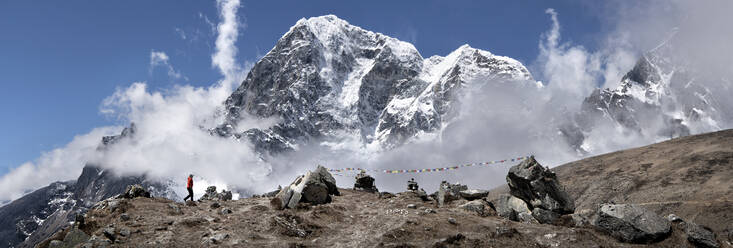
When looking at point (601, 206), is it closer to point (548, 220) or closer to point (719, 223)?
point (548, 220)

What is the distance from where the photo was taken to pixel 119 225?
22000 mm

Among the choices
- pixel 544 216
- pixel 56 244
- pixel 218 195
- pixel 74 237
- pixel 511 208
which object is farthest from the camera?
pixel 218 195

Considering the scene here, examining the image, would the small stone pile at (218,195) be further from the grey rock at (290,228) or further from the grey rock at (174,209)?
the grey rock at (290,228)

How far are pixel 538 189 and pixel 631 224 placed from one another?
7.08m

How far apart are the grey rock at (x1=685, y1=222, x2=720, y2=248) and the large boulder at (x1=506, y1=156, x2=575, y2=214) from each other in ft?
22.3

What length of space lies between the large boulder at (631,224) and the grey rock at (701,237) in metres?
0.88

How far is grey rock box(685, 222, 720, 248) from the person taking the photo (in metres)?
19.9

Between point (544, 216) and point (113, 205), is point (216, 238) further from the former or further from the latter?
point (544, 216)

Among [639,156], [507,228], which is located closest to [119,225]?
[507,228]

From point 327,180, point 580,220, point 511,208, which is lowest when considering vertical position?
point 580,220

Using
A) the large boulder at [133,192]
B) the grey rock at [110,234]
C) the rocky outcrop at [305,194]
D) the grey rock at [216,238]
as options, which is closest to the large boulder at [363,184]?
the rocky outcrop at [305,194]

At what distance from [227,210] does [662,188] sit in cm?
5762

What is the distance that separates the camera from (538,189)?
27.5m

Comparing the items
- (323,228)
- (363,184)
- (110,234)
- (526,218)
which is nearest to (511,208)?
(526,218)
